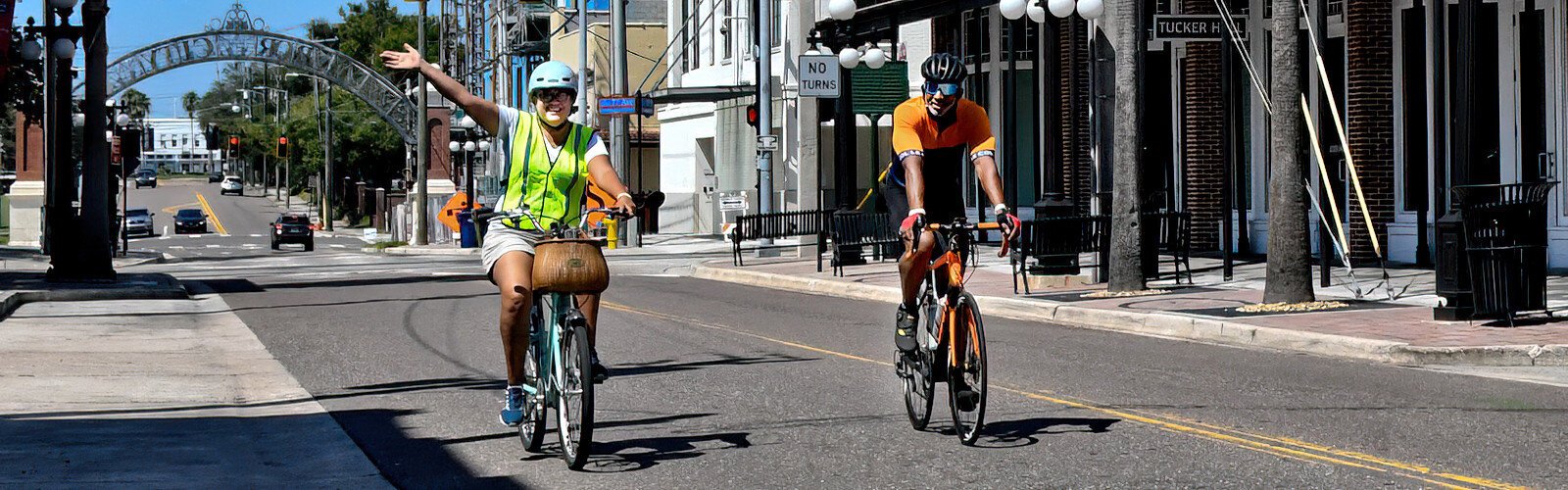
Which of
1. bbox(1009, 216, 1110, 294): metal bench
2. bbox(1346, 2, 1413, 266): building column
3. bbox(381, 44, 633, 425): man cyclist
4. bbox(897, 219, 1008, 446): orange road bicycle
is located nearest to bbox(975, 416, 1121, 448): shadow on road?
bbox(897, 219, 1008, 446): orange road bicycle

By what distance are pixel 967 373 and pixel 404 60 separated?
2.83 meters

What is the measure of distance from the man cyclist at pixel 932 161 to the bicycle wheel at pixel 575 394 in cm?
167

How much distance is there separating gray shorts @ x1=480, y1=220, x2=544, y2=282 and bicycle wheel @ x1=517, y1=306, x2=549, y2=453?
0.85 feet

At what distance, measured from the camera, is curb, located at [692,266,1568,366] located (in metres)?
12.1

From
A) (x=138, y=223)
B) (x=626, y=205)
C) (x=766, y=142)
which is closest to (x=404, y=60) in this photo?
(x=626, y=205)

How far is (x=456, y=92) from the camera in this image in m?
7.86

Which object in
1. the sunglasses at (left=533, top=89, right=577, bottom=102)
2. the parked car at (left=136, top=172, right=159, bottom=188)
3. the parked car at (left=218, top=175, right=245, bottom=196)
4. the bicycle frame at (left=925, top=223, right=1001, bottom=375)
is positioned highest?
the parked car at (left=136, top=172, right=159, bottom=188)

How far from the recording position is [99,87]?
76.3 feet

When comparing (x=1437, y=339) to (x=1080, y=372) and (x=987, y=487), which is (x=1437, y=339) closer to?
(x=1080, y=372)

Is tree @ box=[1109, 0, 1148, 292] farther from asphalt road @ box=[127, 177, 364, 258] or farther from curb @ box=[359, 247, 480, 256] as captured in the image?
asphalt road @ box=[127, 177, 364, 258]

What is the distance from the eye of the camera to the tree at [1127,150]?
17.9 metres

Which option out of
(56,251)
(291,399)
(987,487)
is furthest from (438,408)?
(56,251)

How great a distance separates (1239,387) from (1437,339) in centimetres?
286

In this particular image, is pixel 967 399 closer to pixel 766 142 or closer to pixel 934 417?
pixel 934 417
